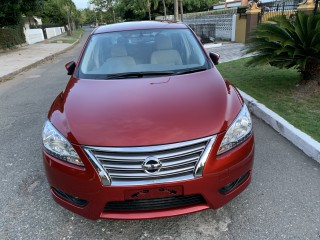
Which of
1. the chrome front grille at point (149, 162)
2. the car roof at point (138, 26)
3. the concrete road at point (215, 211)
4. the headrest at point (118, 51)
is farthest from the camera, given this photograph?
the car roof at point (138, 26)

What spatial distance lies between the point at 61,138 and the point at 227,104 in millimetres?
1416

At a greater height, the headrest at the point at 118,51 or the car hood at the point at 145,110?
the headrest at the point at 118,51

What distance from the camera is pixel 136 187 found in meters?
2.14

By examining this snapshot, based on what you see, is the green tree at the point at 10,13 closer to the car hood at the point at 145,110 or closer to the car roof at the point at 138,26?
the car roof at the point at 138,26

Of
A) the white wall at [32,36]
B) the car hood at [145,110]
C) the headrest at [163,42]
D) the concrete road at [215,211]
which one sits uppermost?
the headrest at [163,42]

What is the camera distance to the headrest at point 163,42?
3722 millimetres

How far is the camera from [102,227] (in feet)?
8.51

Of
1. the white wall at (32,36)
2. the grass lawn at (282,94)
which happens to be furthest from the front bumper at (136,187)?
the white wall at (32,36)

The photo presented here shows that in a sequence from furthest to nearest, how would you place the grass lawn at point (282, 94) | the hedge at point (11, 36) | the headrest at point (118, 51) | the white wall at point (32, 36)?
the white wall at point (32, 36), the hedge at point (11, 36), the grass lawn at point (282, 94), the headrest at point (118, 51)

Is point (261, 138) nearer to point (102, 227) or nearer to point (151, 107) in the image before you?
point (151, 107)

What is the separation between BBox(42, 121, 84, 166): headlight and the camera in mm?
2264

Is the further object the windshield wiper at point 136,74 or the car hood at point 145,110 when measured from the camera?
the windshield wiper at point 136,74

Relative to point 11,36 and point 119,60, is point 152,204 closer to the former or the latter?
point 119,60

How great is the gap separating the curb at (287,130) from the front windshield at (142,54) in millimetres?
1559
